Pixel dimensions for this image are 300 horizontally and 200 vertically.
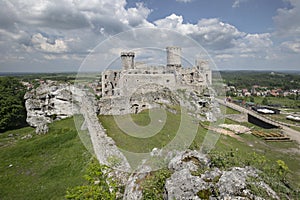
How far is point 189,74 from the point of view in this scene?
1993 inches

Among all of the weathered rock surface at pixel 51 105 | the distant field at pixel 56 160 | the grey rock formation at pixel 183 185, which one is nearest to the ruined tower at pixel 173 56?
the distant field at pixel 56 160

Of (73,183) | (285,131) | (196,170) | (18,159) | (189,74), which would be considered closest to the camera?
(196,170)

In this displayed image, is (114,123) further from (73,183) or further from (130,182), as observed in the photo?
(130,182)

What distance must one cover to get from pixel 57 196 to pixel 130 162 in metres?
5.87

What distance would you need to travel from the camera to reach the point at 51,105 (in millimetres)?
31016

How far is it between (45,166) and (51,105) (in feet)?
51.3

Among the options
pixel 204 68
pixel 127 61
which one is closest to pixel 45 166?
Answer: pixel 127 61

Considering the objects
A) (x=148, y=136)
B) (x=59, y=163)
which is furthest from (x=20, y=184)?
(x=148, y=136)

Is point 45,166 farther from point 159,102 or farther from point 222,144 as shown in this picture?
point 222,144

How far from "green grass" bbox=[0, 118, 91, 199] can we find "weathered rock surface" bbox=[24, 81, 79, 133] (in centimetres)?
706

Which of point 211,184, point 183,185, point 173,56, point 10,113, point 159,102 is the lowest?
point 10,113

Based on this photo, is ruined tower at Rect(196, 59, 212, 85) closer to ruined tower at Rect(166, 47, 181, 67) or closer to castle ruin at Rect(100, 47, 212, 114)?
castle ruin at Rect(100, 47, 212, 114)

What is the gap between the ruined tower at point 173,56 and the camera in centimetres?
4403

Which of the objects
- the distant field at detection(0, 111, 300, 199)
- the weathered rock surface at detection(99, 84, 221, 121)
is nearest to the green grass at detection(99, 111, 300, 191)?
the distant field at detection(0, 111, 300, 199)
